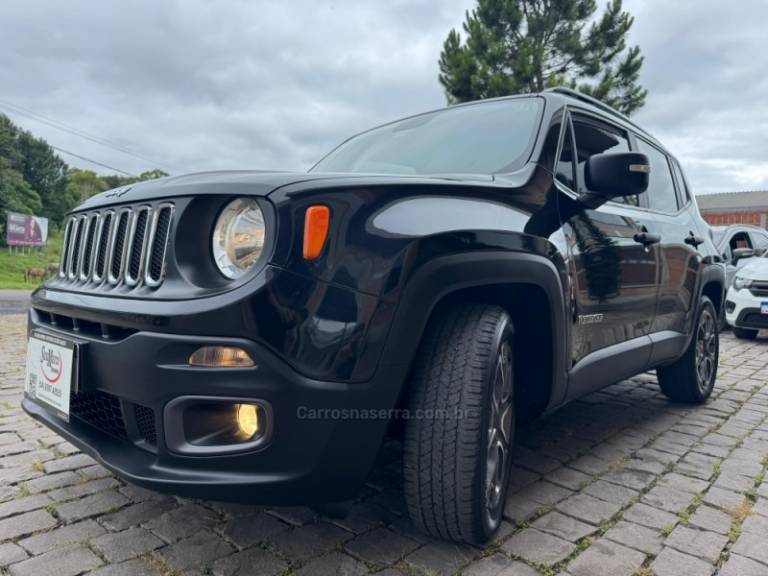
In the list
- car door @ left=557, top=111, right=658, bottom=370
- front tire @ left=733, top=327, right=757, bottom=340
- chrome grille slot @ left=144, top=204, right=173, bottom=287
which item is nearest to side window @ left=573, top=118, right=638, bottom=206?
car door @ left=557, top=111, right=658, bottom=370

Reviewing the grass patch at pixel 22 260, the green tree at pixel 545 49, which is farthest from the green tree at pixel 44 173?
the green tree at pixel 545 49

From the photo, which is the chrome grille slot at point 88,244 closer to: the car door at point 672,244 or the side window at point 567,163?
the side window at point 567,163

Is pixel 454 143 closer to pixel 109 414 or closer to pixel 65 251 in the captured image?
pixel 65 251

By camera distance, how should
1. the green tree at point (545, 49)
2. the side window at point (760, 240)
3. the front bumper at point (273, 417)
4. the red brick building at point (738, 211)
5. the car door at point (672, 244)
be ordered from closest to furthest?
the front bumper at point (273, 417)
the car door at point (672, 244)
the side window at point (760, 240)
the green tree at point (545, 49)
the red brick building at point (738, 211)

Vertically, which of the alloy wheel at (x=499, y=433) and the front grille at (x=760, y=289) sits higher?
Result: the front grille at (x=760, y=289)

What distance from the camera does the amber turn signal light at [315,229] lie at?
1537 mm

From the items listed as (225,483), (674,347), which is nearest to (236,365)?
(225,483)

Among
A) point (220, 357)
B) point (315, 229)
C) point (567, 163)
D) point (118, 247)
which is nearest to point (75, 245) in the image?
point (118, 247)

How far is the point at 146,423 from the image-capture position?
5.54 ft

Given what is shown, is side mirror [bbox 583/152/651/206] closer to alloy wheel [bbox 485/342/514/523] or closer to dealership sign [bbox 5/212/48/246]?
alloy wheel [bbox 485/342/514/523]

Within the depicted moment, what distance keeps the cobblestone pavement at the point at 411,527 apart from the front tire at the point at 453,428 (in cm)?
17

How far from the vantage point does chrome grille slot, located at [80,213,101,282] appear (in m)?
2.03

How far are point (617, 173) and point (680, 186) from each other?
6.80ft

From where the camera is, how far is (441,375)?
1778mm
